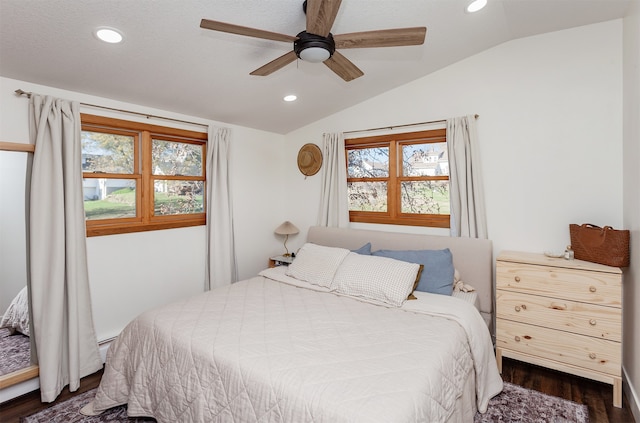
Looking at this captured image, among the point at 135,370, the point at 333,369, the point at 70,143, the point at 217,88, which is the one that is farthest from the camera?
the point at 217,88

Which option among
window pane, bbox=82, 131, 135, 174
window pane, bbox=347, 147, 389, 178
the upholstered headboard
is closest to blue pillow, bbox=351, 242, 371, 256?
the upholstered headboard

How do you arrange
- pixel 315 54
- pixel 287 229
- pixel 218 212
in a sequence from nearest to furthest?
pixel 315 54
pixel 218 212
pixel 287 229

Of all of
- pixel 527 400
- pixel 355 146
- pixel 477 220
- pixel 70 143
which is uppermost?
pixel 355 146

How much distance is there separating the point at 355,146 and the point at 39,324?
130 inches

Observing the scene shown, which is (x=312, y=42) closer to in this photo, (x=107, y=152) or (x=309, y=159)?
(x=107, y=152)

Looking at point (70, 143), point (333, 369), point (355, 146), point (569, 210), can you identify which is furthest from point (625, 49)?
point (70, 143)

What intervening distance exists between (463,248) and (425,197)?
0.73m

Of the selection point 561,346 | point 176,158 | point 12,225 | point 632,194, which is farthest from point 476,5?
point 12,225

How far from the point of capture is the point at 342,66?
2.03 metres

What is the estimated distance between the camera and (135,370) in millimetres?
1932

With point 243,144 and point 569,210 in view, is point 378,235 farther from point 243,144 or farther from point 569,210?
point 243,144

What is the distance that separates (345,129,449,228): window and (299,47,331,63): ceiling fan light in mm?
1876

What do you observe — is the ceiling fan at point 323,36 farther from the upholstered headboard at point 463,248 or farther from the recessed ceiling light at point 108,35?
the upholstered headboard at point 463,248

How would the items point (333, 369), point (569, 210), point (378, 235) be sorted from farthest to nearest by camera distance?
point (378, 235)
point (569, 210)
point (333, 369)
